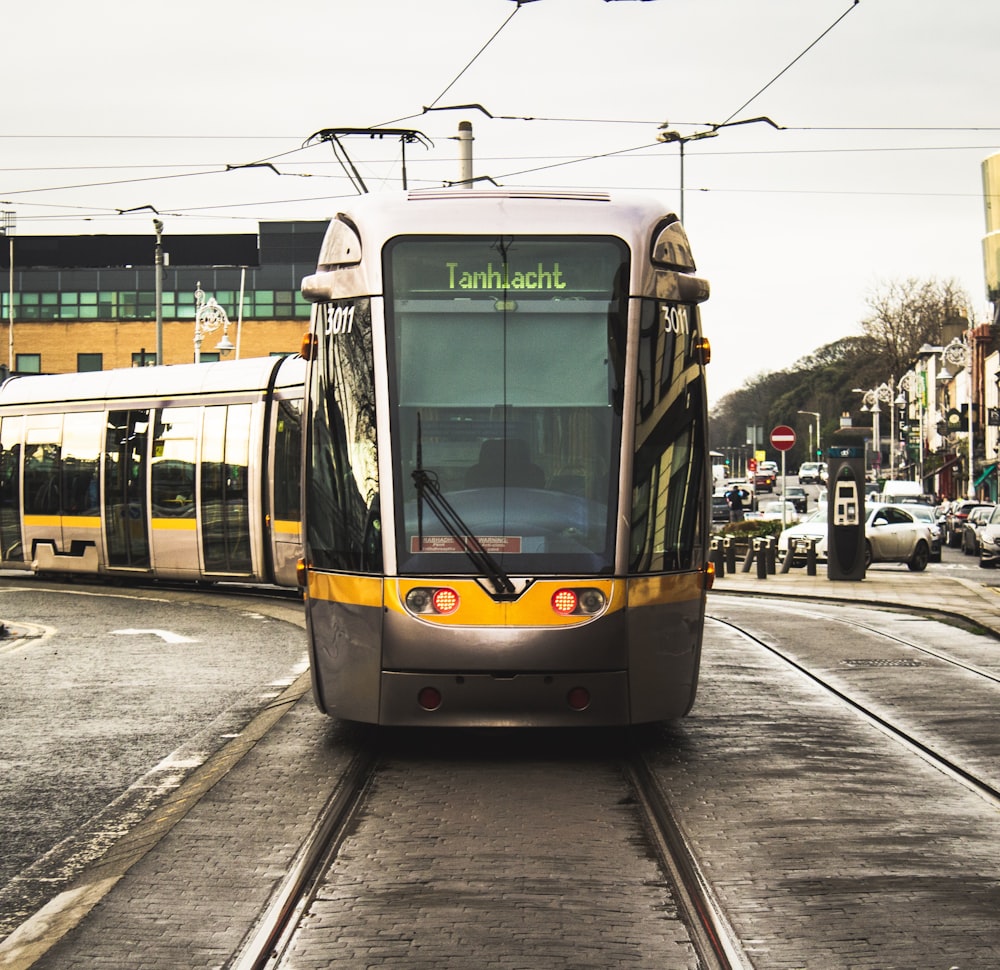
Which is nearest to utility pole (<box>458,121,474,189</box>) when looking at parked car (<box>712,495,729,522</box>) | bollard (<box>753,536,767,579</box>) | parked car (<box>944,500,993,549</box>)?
bollard (<box>753,536,767,579</box>)

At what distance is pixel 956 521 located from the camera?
5572cm

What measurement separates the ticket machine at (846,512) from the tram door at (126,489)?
38.7ft

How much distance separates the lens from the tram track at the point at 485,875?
17.8 feet

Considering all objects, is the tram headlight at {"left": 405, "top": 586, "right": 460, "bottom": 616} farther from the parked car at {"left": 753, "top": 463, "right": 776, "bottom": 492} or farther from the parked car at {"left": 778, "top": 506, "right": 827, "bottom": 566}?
the parked car at {"left": 753, "top": 463, "right": 776, "bottom": 492}

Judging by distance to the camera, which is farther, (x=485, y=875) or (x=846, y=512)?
(x=846, y=512)

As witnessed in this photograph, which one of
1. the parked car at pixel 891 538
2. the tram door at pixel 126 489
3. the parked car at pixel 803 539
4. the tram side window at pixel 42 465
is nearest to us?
the tram door at pixel 126 489

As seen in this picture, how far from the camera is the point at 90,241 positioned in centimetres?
9725

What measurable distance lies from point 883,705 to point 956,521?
45964 mm

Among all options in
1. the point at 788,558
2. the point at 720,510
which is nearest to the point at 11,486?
the point at 788,558

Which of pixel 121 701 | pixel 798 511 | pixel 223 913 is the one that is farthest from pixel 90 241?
pixel 223 913

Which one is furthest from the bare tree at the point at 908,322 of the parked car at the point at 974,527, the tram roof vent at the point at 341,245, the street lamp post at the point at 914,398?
the tram roof vent at the point at 341,245

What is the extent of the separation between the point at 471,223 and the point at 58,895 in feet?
14.8

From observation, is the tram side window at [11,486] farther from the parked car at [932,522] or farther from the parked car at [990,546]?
the parked car at [990,546]

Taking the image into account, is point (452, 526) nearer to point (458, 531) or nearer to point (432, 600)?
point (458, 531)
